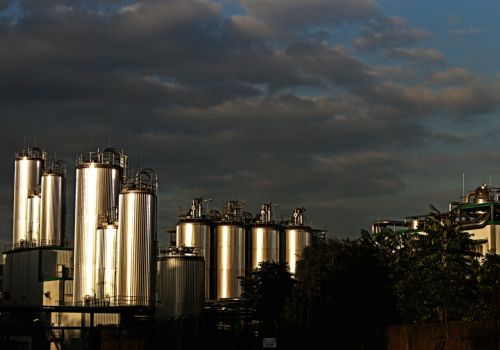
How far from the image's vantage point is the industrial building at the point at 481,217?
8236 cm

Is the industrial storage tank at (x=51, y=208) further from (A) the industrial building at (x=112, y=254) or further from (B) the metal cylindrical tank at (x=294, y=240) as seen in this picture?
(B) the metal cylindrical tank at (x=294, y=240)

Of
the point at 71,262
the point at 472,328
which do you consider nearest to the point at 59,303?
the point at 71,262

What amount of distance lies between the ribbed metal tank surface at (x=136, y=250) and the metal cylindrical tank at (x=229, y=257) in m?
25.5

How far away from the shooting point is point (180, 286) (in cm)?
7969

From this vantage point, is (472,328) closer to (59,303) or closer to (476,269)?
(476,269)

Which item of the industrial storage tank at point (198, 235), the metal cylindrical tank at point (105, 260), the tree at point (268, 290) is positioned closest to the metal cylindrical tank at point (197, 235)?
the industrial storage tank at point (198, 235)

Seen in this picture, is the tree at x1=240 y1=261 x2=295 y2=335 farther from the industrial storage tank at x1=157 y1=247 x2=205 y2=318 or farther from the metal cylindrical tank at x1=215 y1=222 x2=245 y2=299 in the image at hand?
the metal cylindrical tank at x1=215 y1=222 x2=245 y2=299

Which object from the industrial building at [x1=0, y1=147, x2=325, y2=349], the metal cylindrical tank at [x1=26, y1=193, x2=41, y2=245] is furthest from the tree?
the metal cylindrical tank at [x1=26, y1=193, x2=41, y2=245]

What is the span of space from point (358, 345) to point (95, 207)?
123ft

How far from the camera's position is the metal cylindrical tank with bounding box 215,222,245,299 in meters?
109

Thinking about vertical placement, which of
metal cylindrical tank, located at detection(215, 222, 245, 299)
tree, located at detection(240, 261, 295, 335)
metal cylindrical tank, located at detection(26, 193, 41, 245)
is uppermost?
metal cylindrical tank, located at detection(26, 193, 41, 245)

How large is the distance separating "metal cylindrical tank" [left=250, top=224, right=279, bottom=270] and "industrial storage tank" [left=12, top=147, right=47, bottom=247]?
80.3ft

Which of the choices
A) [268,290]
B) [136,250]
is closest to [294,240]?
[268,290]

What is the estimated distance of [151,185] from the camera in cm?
8675
